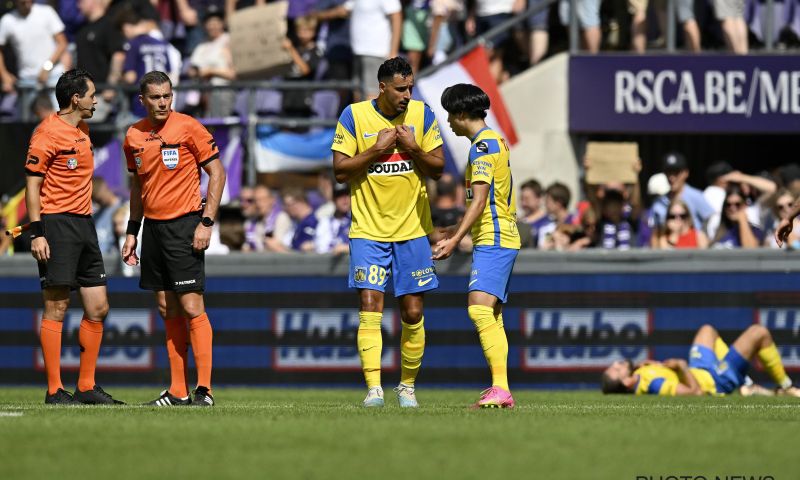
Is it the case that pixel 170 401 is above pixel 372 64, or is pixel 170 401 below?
below

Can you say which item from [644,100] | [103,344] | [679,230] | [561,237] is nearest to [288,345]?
[103,344]

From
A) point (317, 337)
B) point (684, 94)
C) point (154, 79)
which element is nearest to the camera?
point (154, 79)

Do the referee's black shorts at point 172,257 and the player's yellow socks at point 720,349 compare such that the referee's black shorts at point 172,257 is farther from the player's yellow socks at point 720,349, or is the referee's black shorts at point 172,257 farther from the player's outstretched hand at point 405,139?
the player's yellow socks at point 720,349

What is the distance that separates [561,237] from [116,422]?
26.9 feet

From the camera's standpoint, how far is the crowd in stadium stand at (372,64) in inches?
663

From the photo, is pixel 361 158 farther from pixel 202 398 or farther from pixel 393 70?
pixel 202 398

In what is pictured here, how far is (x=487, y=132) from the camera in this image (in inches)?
423

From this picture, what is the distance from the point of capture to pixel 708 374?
14.7m

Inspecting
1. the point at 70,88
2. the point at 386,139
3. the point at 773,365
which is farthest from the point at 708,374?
the point at 70,88

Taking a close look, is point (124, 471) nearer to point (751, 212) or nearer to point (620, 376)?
point (620, 376)

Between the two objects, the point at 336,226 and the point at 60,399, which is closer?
the point at 60,399

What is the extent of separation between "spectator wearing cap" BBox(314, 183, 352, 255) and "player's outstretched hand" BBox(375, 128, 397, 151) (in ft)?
20.0

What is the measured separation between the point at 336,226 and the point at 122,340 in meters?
2.53

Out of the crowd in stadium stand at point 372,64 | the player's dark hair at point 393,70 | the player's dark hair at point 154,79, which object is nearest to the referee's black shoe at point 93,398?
the player's dark hair at point 154,79
